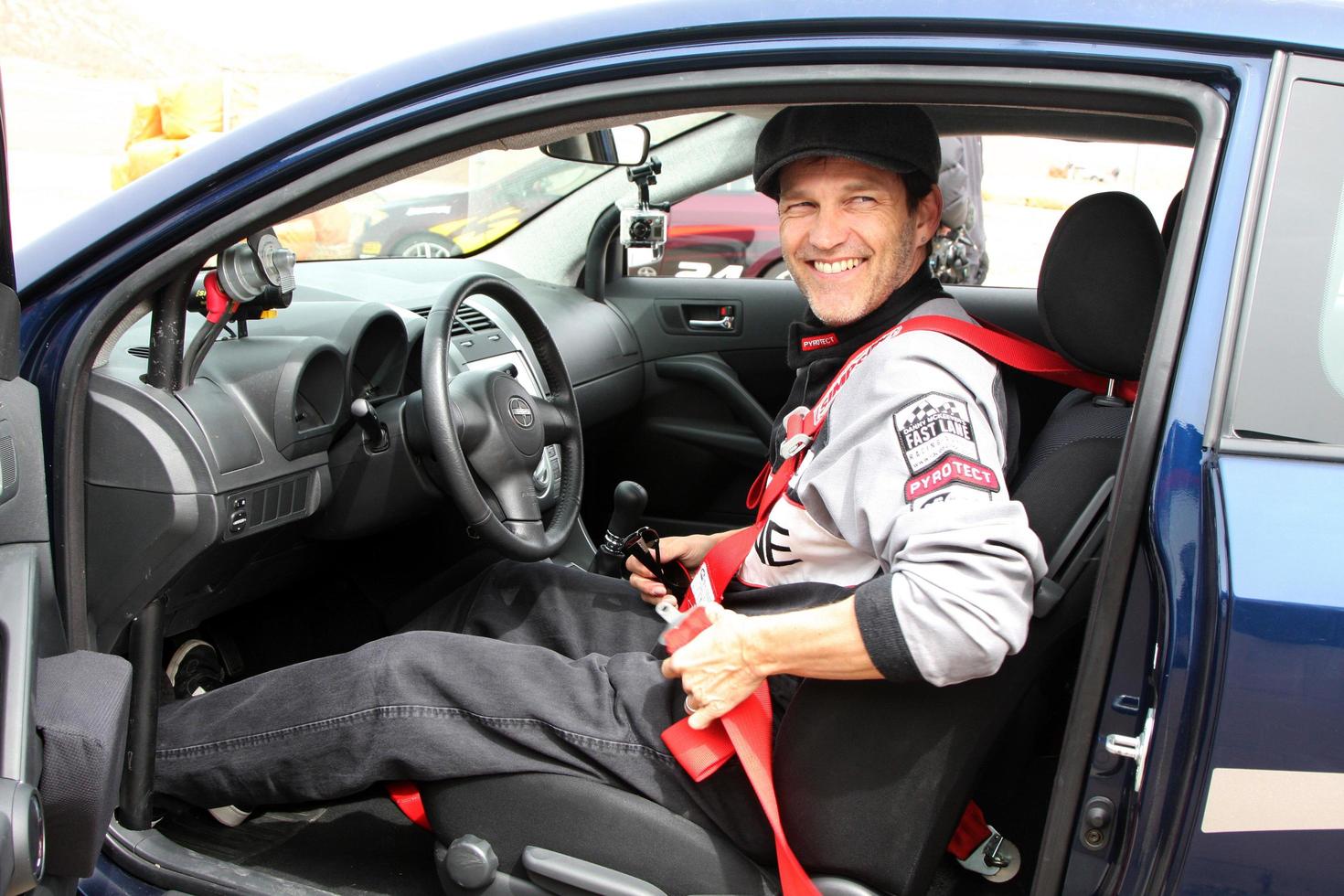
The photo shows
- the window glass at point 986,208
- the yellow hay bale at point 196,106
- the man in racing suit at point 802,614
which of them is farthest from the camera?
the yellow hay bale at point 196,106

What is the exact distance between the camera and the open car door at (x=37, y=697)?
1201mm

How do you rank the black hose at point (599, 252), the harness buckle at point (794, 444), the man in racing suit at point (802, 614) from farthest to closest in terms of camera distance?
the black hose at point (599, 252)
the harness buckle at point (794, 444)
the man in racing suit at point (802, 614)

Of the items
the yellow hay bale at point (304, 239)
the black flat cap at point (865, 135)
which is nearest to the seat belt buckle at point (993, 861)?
the black flat cap at point (865, 135)

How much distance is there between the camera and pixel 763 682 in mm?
1529

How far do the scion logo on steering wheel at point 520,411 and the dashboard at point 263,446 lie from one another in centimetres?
17

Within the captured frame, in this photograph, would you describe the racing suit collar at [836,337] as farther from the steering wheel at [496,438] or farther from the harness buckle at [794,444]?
the steering wheel at [496,438]

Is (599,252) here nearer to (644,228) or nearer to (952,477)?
(644,228)

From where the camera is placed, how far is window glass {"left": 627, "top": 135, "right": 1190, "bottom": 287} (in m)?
2.28

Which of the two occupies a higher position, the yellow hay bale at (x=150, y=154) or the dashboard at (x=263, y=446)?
the yellow hay bale at (x=150, y=154)

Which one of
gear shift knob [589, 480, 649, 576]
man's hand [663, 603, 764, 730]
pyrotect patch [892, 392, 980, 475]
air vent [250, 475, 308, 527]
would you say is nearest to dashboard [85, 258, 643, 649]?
air vent [250, 475, 308, 527]

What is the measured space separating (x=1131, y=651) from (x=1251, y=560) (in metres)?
0.17

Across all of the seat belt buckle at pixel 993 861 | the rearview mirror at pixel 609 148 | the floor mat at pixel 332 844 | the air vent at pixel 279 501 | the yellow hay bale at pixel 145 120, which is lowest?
the floor mat at pixel 332 844

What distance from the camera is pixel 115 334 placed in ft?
5.04

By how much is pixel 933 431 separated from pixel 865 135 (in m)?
0.55
